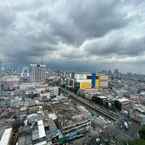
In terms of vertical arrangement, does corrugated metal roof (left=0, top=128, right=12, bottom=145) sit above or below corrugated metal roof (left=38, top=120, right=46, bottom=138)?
below

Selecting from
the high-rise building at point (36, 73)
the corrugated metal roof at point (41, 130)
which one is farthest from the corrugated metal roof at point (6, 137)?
the high-rise building at point (36, 73)

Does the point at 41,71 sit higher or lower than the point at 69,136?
higher

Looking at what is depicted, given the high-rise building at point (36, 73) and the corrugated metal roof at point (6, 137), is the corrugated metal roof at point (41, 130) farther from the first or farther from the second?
the high-rise building at point (36, 73)

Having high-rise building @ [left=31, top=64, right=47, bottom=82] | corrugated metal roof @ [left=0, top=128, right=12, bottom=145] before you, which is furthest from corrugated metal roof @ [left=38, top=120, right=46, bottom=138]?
high-rise building @ [left=31, top=64, right=47, bottom=82]

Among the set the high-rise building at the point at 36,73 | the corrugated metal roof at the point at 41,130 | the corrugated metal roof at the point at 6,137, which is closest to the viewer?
the corrugated metal roof at the point at 6,137

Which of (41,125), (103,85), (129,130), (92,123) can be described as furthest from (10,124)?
(103,85)

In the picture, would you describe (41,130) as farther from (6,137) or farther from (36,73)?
(36,73)

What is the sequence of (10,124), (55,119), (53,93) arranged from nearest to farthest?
(10,124)
(55,119)
(53,93)

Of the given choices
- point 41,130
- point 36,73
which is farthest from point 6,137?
point 36,73

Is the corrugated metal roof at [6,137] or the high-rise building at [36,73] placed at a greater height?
the high-rise building at [36,73]

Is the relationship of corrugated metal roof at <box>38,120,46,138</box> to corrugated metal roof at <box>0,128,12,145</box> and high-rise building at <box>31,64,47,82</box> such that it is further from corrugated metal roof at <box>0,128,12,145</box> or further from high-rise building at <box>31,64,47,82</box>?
high-rise building at <box>31,64,47,82</box>

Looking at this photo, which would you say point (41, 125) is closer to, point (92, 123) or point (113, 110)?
point (92, 123)
